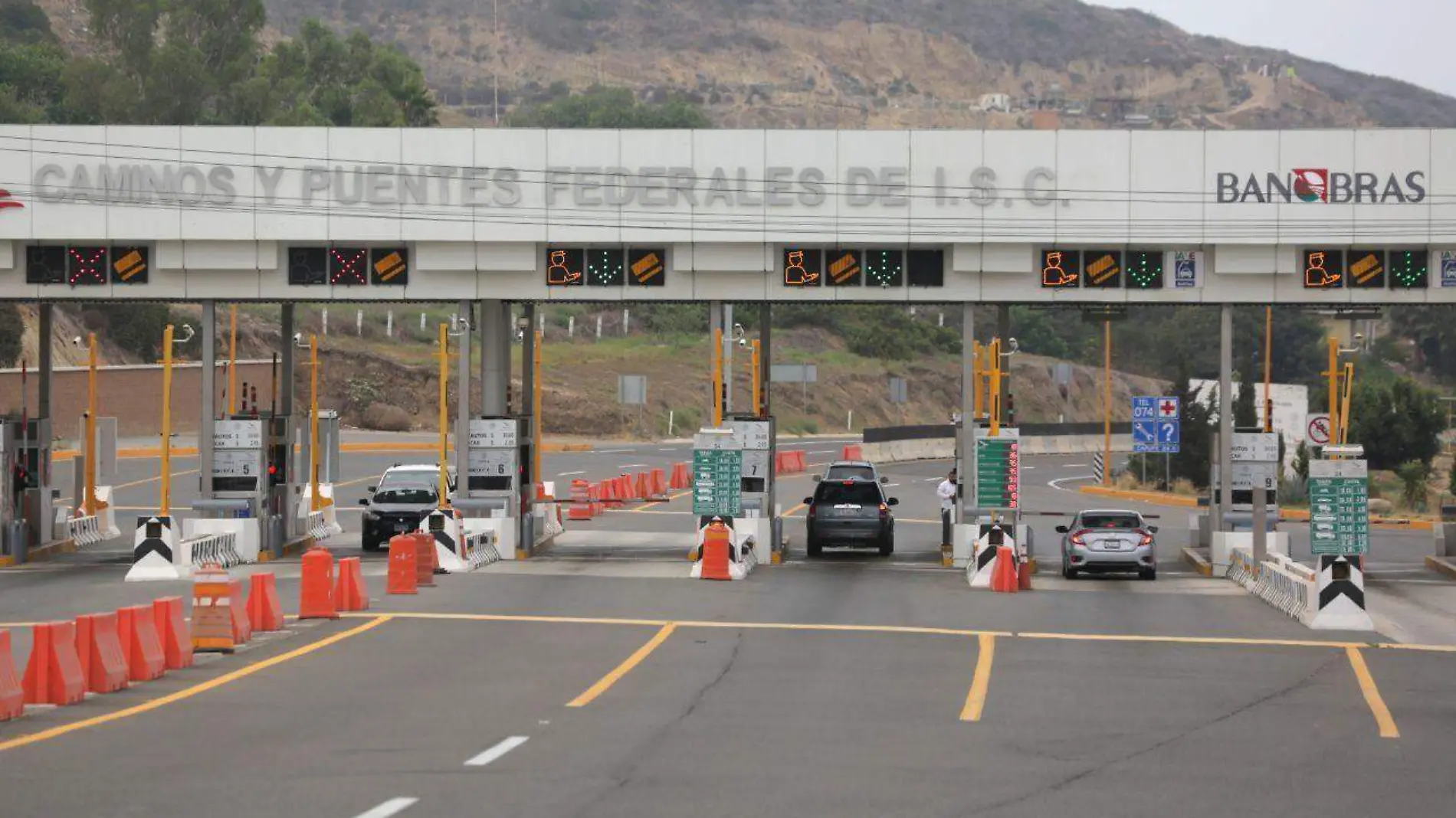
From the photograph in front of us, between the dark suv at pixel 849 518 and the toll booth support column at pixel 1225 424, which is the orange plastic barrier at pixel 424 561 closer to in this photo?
the dark suv at pixel 849 518

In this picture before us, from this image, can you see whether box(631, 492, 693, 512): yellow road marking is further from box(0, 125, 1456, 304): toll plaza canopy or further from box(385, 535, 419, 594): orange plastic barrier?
box(385, 535, 419, 594): orange plastic barrier

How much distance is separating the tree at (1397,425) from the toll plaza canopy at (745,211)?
44.1 meters

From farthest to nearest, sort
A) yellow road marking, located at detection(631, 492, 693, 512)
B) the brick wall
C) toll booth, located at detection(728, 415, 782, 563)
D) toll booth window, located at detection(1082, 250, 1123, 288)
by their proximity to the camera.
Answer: the brick wall, yellow road marking, located at detection(631, 492, 693, 512), toll booth, located at detection(728, 415, 782, 563), toll booth window, located at detection(1082, 250, 1123, 288)

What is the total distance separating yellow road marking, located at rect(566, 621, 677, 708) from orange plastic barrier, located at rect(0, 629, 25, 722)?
4712 mm

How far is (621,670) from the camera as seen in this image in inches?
819

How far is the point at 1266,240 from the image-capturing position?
3616cm

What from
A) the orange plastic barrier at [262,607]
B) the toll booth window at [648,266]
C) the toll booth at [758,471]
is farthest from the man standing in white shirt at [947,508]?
the orange plastic barrier at [262,607]

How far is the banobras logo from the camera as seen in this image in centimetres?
3609

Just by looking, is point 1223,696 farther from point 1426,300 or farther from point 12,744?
point 1426,300

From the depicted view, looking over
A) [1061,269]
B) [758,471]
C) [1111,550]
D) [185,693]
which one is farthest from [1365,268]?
[185,693]

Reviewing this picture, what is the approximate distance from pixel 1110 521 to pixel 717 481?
7.09 metres

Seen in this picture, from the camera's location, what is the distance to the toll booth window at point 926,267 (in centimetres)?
3697

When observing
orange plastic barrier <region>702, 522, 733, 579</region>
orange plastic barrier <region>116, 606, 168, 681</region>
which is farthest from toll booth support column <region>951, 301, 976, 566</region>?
orange plastic barrier <region>116, 606, 168, 681</region>

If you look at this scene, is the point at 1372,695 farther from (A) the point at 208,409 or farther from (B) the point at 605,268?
(A) the point at 208,409
